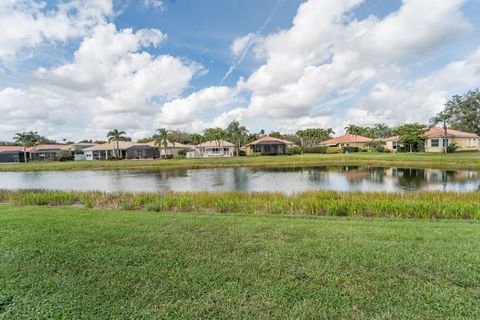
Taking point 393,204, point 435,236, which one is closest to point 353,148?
point 393,204

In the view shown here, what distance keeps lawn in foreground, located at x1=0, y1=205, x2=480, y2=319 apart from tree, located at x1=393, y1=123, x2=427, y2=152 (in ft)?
167

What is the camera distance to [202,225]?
6.68 meters

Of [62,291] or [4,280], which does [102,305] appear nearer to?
[62,291]

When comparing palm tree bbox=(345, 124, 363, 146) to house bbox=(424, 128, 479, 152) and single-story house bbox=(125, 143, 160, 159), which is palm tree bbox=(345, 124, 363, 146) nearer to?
house bbox=(424, 128, 479, 152)

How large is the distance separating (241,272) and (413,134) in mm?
55697

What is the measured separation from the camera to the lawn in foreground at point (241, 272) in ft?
10.6

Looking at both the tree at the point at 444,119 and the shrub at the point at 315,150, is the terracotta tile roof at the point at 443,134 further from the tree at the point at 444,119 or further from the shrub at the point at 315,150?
the shrub at the point at 315,150

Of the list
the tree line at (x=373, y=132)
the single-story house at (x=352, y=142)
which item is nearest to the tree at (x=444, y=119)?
the tree line at (x=373, y=132)

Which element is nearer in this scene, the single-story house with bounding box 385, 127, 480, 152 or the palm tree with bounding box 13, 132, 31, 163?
the single-story house with bounding box 385, 127, 480, 152

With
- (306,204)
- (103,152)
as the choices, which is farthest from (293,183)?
(103,152)

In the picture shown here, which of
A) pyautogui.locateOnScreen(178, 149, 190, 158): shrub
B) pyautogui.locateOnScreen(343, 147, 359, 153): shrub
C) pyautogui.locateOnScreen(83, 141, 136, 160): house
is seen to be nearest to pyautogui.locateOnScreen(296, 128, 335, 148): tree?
pyautogui.locateOnScreen(343, 147, 359, 153): shrub

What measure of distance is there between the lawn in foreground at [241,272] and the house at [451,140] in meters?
52.2

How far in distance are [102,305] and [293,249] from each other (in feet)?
10.4

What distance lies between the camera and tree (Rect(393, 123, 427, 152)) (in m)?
48.6
